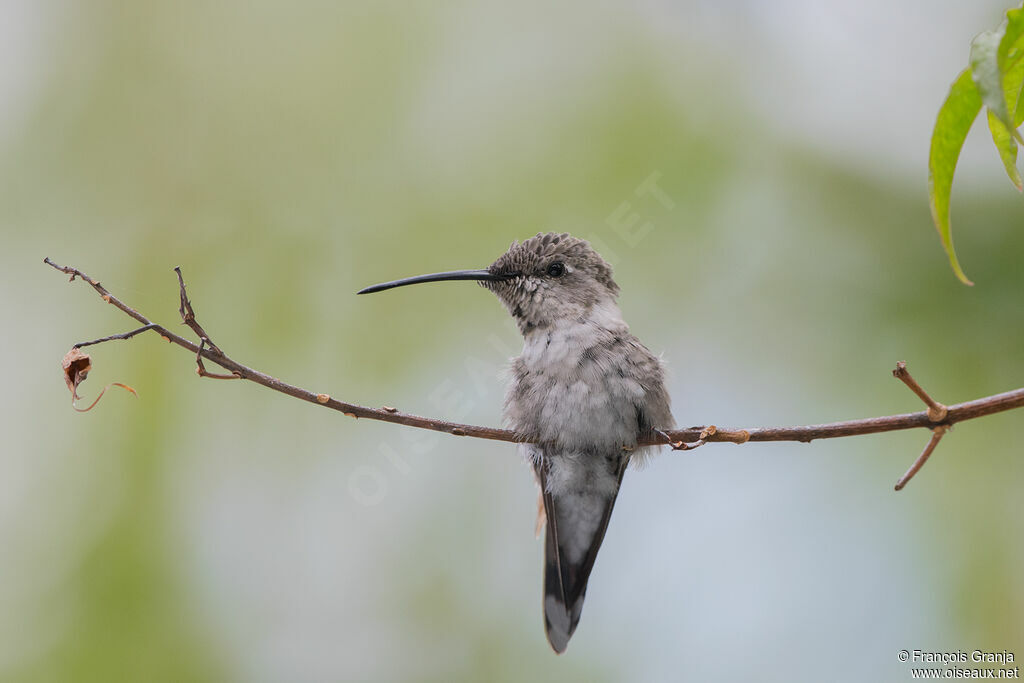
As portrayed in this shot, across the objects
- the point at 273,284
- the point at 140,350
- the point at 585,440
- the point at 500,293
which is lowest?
the point at 585,440

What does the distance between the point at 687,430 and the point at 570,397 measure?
84 centimetres

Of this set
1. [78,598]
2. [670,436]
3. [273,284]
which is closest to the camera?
[670,436]

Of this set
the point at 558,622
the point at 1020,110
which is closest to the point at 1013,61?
the point at 1020,110

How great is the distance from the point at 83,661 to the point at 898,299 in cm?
406

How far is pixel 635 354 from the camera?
2912 mm

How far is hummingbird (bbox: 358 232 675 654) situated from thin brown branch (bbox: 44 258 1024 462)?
2.37ft

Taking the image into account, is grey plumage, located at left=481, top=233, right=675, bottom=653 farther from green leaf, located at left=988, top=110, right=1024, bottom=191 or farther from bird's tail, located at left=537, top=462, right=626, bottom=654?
green leaf, located at left=988, top=110, right=1024, bottom=191

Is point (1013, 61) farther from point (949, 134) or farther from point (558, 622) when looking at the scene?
point (558, 622)

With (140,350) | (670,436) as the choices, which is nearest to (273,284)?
(140,350)

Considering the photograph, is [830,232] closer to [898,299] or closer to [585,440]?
[898,299]

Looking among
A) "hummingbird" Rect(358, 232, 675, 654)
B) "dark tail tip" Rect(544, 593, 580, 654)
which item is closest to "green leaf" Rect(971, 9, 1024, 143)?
"hummingbird" Rect(358, 232, 675, 654)

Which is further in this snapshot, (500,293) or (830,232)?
(830,232)

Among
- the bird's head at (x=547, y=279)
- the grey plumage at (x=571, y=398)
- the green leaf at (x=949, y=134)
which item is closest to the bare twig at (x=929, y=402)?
the green leaf at (x=949, y=134)

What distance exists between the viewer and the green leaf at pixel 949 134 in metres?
1.12
